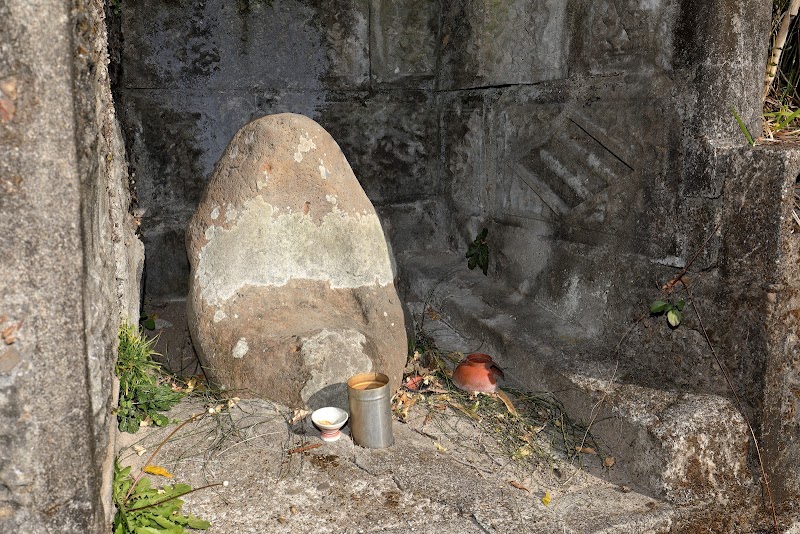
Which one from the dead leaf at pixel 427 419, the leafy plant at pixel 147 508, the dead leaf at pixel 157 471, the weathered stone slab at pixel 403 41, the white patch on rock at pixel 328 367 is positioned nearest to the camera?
the leafy plant at pixel 147 508

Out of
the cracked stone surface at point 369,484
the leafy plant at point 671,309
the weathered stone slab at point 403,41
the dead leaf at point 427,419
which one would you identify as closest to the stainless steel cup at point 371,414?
the cracked stone surface at point 369,484

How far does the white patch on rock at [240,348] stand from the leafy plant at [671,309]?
5.68ft

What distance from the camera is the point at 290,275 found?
3.32 m

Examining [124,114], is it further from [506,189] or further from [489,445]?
[489,445]

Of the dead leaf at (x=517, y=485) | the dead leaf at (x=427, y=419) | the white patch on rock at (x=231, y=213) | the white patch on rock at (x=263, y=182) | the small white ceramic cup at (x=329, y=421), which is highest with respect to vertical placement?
the white patch on rock at (x=263, y=182)

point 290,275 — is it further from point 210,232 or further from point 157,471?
point 157,471

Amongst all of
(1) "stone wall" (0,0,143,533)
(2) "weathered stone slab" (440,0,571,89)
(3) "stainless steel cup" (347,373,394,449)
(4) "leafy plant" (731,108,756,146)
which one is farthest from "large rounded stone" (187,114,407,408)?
(4) "leafy plant" (731,108,756,146)

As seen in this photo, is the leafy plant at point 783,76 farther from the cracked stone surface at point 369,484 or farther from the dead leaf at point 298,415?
the dead leaf at point 298,415

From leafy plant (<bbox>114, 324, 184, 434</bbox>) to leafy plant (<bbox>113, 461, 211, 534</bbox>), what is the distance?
1.43 feet

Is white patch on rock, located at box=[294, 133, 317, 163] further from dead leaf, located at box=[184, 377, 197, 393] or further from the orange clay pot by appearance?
the orange clay pot

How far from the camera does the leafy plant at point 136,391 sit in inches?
112

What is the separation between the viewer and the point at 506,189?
4266mm

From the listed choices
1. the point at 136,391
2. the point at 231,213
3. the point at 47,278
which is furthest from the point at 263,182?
the point at 47,278

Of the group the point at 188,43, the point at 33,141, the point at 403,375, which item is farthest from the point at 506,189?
the point at 33,141
